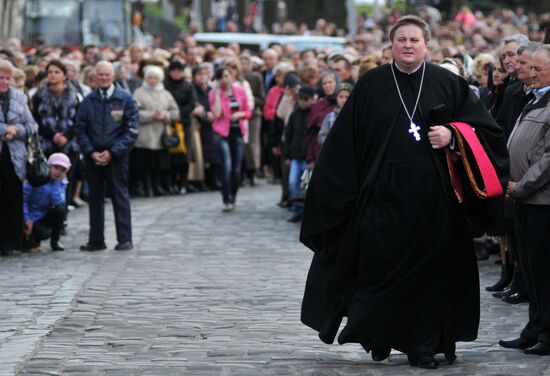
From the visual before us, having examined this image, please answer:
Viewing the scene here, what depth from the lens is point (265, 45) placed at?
35.3 metres

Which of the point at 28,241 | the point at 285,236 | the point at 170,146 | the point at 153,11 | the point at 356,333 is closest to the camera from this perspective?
the point at 356,333

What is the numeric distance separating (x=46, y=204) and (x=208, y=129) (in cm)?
783

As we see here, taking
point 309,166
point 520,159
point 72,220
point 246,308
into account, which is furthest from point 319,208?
point 72,220

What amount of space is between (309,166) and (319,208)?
28.1 feet

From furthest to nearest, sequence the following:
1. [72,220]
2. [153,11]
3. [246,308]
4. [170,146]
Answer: [153,11], [170,146], [72,220], [246,308]

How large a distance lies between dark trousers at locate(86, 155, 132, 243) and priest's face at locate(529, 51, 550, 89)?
6376 mm

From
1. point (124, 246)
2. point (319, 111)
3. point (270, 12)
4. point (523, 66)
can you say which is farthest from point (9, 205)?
point (270, 12)

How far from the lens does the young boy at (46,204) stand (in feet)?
49.9

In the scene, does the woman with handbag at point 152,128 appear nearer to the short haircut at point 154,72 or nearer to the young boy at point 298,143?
the short haircut at point 154,72

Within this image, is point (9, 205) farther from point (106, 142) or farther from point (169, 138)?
point (169, 138)

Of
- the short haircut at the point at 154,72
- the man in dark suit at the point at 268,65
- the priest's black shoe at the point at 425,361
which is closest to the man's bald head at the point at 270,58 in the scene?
the man in dark suit at the point at 268,65

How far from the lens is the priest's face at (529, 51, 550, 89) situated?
9.66 meters

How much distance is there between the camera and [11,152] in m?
14.6

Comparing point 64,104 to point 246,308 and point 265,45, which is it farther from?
point 265,45
